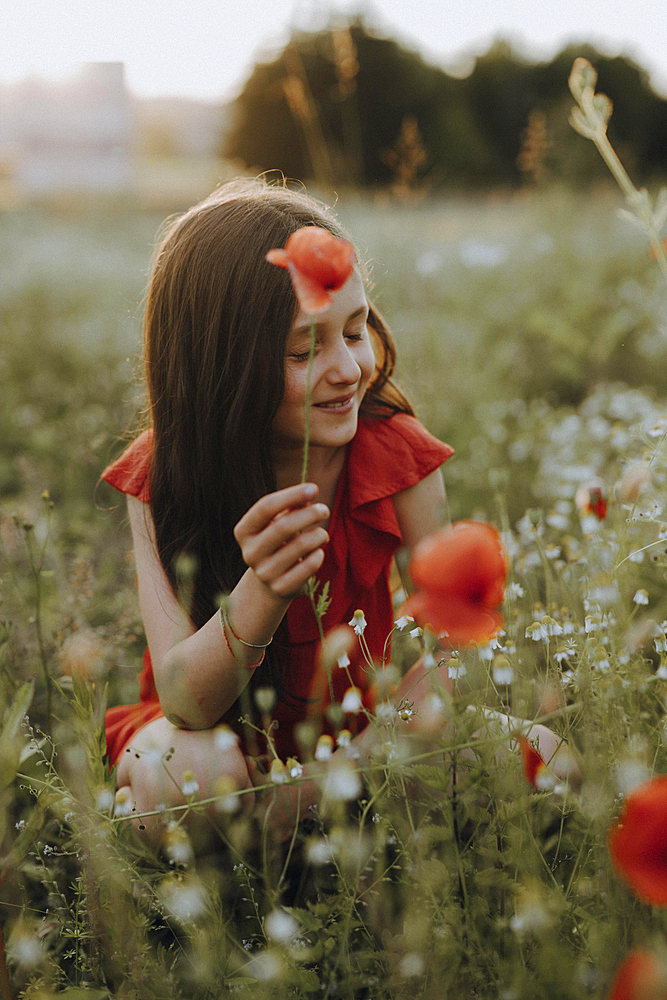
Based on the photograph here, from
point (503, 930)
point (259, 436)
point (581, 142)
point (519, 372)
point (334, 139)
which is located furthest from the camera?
point (334, 139)

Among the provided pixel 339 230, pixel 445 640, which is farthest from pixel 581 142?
pixel 445 640

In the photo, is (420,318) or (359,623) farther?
(420,318)

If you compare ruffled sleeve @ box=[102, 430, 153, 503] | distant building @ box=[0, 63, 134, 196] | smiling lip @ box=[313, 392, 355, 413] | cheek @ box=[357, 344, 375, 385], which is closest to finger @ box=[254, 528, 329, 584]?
smiling lip @ box=[313, 392, 355, 413]

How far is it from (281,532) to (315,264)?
0.31m

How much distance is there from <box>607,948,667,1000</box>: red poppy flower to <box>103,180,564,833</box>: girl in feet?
1.71

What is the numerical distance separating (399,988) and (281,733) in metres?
0.73

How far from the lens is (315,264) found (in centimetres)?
71

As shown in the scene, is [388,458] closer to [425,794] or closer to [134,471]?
[134,471]

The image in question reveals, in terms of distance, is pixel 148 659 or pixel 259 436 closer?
pixel 259 436

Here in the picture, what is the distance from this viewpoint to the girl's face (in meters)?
1.14

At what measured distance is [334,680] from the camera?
1.52 meters

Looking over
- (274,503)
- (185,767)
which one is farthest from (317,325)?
(185,767)

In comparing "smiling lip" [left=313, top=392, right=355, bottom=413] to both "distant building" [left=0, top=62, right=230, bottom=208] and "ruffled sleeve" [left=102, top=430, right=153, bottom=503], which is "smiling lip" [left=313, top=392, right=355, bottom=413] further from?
"distant building" [left=0, top=62, right=230, bottom=208]

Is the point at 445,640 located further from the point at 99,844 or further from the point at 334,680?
the point at 334,680
